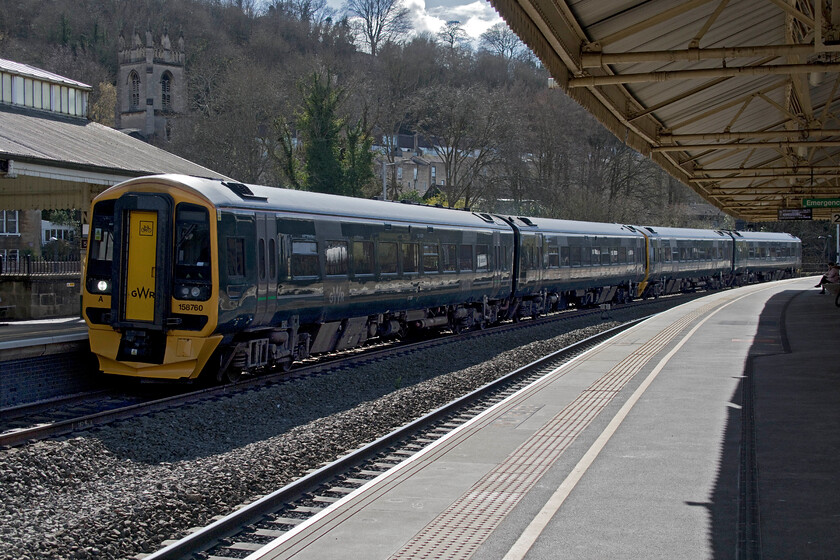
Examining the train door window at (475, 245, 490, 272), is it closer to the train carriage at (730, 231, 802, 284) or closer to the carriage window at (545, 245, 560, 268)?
the carriage window at (545, 245, 560, 268)

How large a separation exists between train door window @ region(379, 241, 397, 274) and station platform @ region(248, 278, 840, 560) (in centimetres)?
423

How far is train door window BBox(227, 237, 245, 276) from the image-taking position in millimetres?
12273

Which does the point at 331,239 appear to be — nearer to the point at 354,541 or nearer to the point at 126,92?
the point at 354,541

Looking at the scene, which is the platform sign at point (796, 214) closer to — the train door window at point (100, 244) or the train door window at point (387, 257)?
the train door window at point (387, 257)

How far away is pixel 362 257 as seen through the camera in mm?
15883

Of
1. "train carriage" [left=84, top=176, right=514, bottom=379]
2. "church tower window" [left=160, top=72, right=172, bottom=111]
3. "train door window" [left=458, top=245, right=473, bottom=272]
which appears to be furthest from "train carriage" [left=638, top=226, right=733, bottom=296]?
"church tower window" [left=160, top=72, right=172, bottom=111]

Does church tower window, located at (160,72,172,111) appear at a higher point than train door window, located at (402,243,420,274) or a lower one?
higher

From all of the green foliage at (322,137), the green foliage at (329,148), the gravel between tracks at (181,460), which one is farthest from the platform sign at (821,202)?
the green foliage at (322,137)

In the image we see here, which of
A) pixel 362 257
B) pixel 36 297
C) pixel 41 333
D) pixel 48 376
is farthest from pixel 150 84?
pixel 48 376

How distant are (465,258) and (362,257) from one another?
17.5ft

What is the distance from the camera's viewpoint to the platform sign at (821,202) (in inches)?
1032

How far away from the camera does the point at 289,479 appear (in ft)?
28.0

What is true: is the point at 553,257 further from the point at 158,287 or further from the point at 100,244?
the point at 158,287

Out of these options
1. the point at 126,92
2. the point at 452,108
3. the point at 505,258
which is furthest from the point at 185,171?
the point at 126,92
